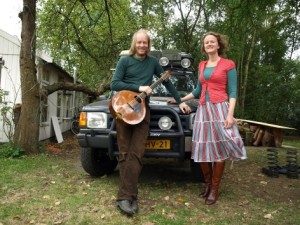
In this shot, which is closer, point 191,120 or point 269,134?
point 191,120

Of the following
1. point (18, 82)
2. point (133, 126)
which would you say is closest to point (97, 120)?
point (133, 126)

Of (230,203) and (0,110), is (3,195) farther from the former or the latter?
(0,110)

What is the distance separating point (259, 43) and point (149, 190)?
794 inches

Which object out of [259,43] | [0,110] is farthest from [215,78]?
[259,43]

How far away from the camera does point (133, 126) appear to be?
14.3ft

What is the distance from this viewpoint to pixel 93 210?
414 centimetres

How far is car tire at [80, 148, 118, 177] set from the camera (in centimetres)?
546

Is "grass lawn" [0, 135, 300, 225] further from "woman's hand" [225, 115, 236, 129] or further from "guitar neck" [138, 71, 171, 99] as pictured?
"guitar neck" [138, 71, 171, 99]

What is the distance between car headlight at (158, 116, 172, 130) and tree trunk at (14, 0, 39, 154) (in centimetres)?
442

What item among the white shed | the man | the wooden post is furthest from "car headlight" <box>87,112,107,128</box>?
the wooden post

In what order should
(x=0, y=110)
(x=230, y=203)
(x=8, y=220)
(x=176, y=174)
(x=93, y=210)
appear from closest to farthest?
(x=8, y=220)
(x=93, y=210)
(x=230, y=203)
(x=176, y=174)
(x=0, y=110)

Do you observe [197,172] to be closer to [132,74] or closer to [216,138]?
[216,138]

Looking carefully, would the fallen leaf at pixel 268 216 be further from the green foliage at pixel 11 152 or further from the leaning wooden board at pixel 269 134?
the leaning wooden board at pixel 269 134

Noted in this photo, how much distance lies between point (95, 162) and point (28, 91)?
334 centimetres
